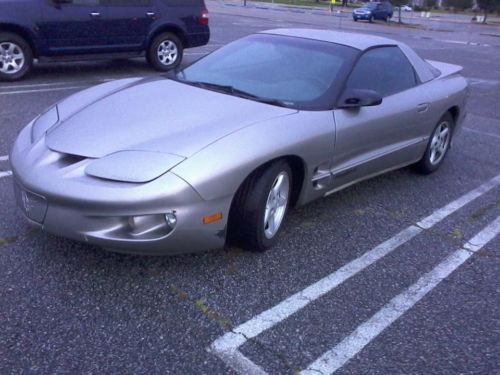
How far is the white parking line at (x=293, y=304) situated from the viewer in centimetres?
254

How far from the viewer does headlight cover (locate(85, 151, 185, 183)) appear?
2.85 m

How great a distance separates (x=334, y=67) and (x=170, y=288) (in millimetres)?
2096

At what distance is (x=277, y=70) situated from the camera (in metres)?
4.12

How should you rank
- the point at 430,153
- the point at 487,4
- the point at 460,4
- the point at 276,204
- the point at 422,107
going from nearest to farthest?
the point at 276,204, the point at 422,107, the point at 430,153, the point at 487,4, the point at 460,4

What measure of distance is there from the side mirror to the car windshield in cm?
9

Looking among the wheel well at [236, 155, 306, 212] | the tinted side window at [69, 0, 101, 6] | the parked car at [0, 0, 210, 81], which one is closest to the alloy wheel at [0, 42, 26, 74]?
the parked car at [0, 0, 210, 81]

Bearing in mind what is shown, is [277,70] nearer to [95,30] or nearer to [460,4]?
[95,30]

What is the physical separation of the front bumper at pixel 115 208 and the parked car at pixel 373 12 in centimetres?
3534

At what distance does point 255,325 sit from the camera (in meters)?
2.79

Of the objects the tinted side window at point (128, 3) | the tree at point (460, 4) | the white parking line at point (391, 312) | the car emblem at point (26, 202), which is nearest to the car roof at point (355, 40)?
the white parking line at point (391, 312)

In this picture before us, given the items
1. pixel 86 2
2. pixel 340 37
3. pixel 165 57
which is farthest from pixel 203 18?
pixel 340 37

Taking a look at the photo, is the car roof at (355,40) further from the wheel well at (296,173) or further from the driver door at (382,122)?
the wheel well at (296,173)

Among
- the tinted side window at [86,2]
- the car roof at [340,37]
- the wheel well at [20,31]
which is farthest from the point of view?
the tinted side window at [86,2]

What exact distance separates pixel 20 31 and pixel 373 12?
1240 inches
